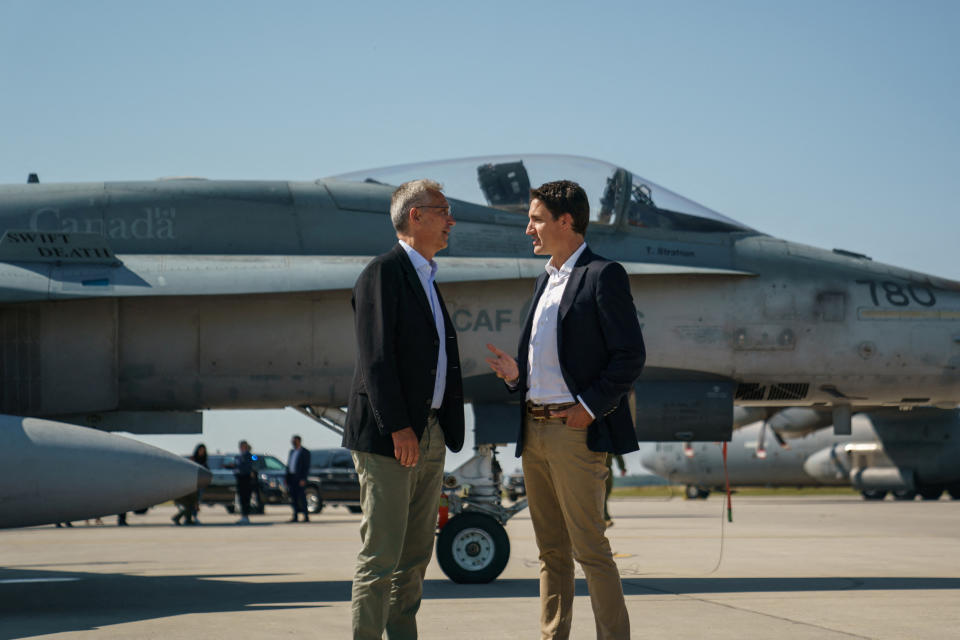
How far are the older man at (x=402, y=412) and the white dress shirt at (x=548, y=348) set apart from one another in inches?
13.9

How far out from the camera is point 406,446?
4.24 metres

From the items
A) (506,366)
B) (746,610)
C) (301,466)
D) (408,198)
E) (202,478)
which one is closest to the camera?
(506,366)

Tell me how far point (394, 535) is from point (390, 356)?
75 centimetres

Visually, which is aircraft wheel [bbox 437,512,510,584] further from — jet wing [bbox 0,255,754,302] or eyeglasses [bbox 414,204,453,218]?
eyeglasses [bbox 414,204,453,218]

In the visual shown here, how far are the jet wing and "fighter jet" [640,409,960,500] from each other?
17.6 meters

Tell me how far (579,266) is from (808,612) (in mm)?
3214

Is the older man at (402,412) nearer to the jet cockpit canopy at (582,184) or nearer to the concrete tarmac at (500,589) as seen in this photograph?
the concrete tarmac at (500,589)

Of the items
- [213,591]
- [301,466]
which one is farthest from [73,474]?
[301,466]

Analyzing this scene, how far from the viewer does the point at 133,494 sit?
7078mm

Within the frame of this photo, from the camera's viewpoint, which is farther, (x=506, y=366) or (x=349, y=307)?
(x=349, y=307)

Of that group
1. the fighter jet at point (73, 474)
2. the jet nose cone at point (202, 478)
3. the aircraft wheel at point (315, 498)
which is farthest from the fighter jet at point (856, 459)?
the fighter jet at point (73, 474)

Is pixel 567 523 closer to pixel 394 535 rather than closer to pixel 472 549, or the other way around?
pixel 394 535

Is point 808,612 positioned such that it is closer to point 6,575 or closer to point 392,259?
point 392,259

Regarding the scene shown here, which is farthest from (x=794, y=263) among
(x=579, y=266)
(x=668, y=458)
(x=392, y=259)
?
(x=668, y=458)
